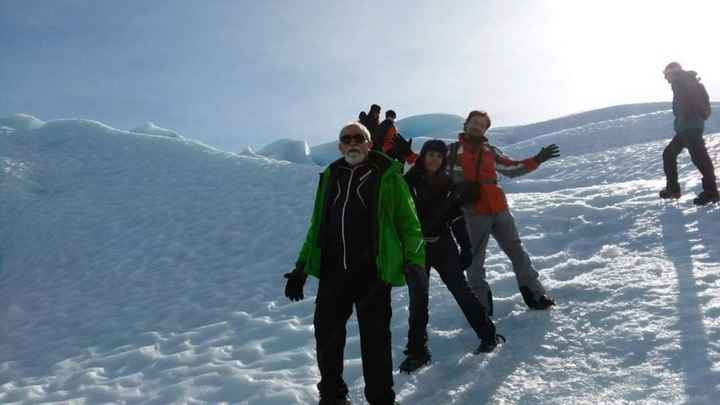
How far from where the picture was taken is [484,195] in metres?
4.81

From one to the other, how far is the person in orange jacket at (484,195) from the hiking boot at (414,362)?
2.84 feet

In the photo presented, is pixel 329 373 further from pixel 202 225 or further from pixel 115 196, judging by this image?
pixel 115 196

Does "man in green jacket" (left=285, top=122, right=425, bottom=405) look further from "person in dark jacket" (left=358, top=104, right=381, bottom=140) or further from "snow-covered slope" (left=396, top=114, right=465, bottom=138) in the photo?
"snow-covered slope" (left=396, top=114, right=465, bottom=138)

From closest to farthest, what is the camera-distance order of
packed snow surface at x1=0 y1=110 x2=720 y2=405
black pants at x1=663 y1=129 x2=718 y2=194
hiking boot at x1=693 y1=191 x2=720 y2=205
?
packed snow surface at x1=0 y1=110 x2=720 y2=405 → black pants at x1=663 y1=129 x2=718 y2=194 → hiking boot at x1=693 y1=191 x2=720 y2=205

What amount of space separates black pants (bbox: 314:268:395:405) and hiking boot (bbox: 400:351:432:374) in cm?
90

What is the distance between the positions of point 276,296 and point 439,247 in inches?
154

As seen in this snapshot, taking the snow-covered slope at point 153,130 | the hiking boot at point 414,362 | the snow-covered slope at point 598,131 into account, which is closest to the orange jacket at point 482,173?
the hiking boot at point 414,362

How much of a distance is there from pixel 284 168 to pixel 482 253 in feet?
34.1

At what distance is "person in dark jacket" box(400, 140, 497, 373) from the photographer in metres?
4.27

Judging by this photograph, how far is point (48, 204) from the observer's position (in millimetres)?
12875

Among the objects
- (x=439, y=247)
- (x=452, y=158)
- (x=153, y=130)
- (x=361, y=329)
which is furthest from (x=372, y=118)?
(x=153, y=130)

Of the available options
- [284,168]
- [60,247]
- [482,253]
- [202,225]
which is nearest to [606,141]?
[284,168]

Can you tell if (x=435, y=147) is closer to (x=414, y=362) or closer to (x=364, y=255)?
(x=364, y=255)

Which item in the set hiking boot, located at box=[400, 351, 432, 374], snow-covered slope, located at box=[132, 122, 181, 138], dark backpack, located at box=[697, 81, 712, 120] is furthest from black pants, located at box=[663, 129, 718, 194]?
snow-covered slope, located at box=[132, 122, 181, 138]
